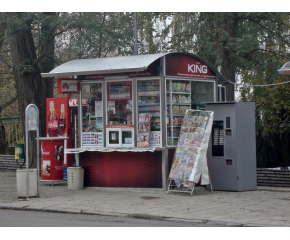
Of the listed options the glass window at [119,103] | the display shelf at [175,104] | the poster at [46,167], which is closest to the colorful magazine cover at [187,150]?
the display shelf at [175,104]

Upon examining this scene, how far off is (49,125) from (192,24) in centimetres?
829

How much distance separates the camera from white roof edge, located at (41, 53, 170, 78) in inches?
468

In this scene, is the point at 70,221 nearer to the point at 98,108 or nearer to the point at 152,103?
the point at 152,103

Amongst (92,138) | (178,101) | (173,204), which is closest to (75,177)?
(92,138)

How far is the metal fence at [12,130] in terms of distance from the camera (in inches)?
878

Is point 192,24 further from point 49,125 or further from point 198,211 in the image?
point 198,211

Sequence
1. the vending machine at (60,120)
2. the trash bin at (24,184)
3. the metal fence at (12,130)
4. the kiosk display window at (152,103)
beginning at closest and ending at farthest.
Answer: the trash bin at (24,184)
the kiosk display window at (152,103)
the vending machine at (60,120)
the metal fence at (12,130)

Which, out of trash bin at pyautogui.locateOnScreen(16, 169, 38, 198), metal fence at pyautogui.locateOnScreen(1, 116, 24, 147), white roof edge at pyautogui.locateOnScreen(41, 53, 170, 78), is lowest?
trash bin at pyautogui.locateOnScreen(16, 169, 38, 198)

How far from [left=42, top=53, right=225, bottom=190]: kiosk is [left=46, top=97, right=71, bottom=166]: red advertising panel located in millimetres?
2144

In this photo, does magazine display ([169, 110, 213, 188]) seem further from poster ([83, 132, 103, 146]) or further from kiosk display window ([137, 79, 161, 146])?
poster ([83, 132, 103, 146])

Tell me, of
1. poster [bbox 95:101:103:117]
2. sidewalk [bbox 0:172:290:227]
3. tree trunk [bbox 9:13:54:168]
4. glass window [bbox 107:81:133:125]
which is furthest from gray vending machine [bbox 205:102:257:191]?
tree trunk [bbox 9:13:54:168]

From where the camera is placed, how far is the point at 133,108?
12680 millimetres

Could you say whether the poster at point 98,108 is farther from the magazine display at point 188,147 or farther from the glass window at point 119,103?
the magazine display at point 188,147

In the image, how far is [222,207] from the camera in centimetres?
989
